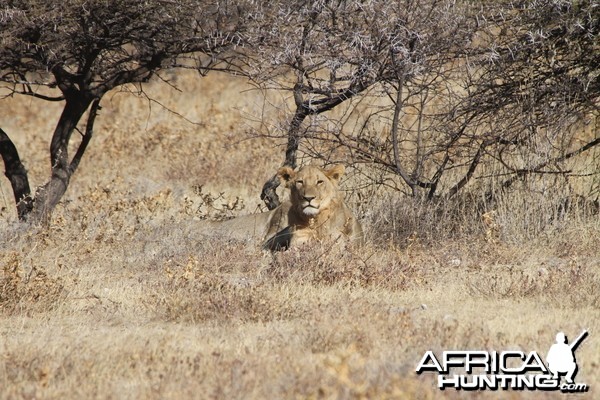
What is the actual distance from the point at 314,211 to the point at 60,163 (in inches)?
151

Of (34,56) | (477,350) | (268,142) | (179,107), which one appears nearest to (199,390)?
(477,350)

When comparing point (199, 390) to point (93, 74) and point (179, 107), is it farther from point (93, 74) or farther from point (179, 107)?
point (179, 107)

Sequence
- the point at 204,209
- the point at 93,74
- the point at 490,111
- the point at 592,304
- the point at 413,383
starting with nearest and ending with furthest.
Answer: the point at 413,383 → the point at 592,304 → the point at 490,111 → the point at 93,74 → the point at 204,209

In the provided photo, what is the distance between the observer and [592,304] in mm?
7801

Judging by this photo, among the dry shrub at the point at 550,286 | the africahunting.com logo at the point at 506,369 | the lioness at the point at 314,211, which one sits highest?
the lioness at the point at 314,211

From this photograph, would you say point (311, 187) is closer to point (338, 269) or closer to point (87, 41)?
point (338, 269)

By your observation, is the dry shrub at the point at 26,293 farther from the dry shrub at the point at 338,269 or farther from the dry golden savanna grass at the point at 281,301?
the dry shrub at the point at 338,269

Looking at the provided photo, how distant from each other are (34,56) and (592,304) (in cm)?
→ 727

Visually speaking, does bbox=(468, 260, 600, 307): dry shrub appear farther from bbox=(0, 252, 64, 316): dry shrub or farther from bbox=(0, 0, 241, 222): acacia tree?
bbox=(0, 0, 241, 222): acacia tree

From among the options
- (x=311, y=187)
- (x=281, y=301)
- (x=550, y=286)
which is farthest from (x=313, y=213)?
(x=550, y=286)

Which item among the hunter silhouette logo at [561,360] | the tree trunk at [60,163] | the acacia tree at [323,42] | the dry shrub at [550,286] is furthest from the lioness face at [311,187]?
the hunter silhouette logo at [561,360]

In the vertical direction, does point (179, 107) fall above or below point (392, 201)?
above

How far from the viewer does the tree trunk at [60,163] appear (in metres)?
12.3

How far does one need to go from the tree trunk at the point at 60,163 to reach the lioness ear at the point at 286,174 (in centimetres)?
298
